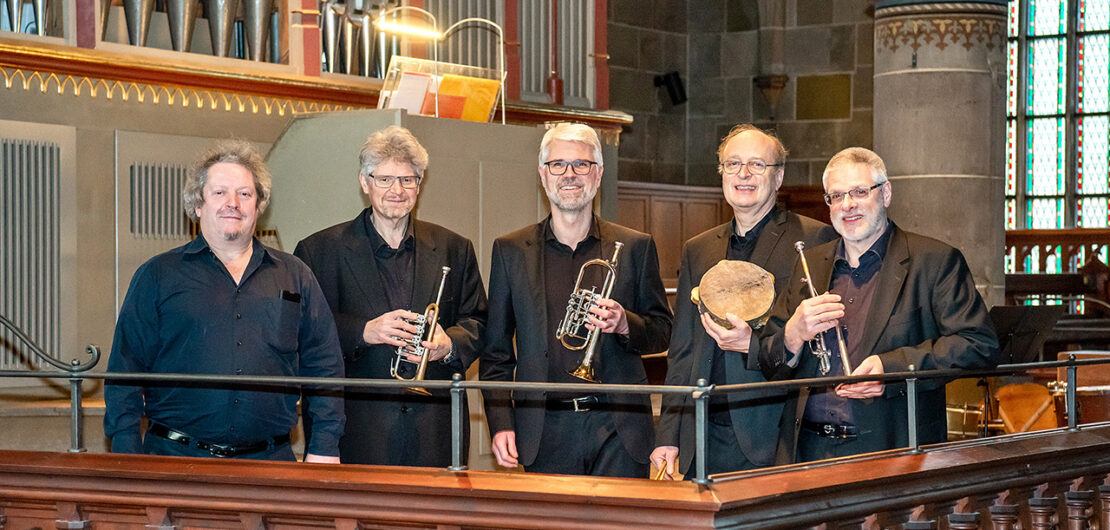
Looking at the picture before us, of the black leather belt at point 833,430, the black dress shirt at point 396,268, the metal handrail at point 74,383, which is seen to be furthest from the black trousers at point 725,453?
the metal handrail at point 74,383

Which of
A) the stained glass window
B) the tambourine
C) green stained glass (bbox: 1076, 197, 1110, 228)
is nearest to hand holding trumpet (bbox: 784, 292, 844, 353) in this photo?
the tambourine

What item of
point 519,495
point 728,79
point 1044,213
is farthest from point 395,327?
point 1044,213

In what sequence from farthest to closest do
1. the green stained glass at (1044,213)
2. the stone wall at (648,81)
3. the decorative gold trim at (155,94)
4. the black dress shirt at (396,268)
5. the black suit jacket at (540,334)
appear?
the stone wall at (648,81) → the green stained glass at (1044,213) → the decorative gold trim at (155,94) → the black dress shirt at (396,268) → the black suit jacket at (540,334)

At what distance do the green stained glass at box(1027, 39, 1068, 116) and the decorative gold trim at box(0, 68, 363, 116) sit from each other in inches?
374

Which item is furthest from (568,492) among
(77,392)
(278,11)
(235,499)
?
(278,11)

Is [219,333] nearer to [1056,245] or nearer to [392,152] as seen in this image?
[392,152]

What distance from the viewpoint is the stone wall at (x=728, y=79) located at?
14.5 meters

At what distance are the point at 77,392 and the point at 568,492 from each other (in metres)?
1.41

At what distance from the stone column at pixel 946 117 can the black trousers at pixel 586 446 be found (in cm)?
418

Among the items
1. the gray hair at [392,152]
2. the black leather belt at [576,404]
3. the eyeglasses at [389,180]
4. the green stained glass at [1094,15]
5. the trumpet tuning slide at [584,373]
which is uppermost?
the green stained glass at [1094,15]

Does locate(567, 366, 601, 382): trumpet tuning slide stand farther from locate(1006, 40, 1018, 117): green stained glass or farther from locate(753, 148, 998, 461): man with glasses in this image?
locate(1006, 40, 1018, 117): green stained glass

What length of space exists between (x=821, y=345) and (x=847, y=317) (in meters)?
0.20

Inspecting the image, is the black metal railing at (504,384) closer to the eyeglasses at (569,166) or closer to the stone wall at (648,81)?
the eyeglasses at (569,166)

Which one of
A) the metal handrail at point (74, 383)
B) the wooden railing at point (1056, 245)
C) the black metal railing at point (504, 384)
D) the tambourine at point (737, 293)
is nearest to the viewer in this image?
the black metal railing at point (504, 384)
